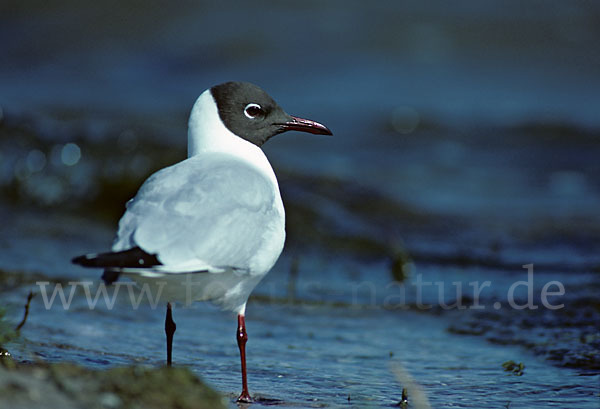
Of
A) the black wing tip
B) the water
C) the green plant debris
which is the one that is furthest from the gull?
the water

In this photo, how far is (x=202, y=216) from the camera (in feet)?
12.0

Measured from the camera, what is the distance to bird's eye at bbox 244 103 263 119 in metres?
4.53

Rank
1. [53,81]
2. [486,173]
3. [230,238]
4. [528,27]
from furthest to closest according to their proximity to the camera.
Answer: [528,27] < [53,81] < [486,173] < [230,238]

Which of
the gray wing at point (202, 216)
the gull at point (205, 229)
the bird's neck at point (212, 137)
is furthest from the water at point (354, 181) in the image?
the bird's neck at point (212, 137)

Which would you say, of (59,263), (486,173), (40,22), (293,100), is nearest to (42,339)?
(59,263)

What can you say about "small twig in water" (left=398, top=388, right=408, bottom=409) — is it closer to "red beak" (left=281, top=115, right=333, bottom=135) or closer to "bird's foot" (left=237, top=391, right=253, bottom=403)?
"bird's foot" (left=237, top=391, right=253, bottom=403)

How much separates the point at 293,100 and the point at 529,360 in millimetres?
9017

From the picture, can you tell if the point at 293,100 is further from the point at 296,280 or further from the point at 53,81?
the point at 296,280

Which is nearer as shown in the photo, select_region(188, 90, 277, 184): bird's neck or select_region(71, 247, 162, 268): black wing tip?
select_region(71, 247, 162, 268): black wing tip

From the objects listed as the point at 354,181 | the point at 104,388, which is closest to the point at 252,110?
the point at 104,388

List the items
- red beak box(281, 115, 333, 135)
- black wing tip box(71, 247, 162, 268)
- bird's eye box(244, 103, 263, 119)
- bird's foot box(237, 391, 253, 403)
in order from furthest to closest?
red beak box(281, 115, 333, 135), bird's eye box(244, 103, 263, 119), bird's foot box(237, 391, 253, 403), black wing tip box(71, 247, 162, 268)

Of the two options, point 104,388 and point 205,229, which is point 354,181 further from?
point 104,388

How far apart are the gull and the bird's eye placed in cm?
20

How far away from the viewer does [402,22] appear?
16094mm
